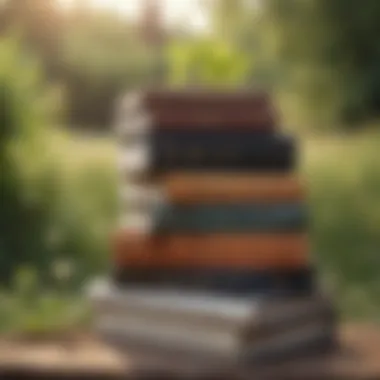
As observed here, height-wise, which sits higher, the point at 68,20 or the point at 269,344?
the point at 68,20

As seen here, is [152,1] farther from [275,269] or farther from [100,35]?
[275,269]

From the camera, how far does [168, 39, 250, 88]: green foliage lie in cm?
161

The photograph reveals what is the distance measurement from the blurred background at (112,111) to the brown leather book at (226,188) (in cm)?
41

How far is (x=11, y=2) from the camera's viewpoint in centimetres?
188

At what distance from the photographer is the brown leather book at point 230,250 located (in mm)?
1429

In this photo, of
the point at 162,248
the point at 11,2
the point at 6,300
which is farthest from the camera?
the point at 11,2

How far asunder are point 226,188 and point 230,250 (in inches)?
3.5

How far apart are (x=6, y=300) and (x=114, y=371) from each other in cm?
46

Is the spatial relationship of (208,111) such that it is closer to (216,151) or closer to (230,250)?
(216,151)

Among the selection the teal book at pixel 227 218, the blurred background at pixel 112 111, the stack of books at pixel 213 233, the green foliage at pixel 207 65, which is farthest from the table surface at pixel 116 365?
the green foliage at pixel 207 65

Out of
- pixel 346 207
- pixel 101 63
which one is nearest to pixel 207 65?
pixel 101 63

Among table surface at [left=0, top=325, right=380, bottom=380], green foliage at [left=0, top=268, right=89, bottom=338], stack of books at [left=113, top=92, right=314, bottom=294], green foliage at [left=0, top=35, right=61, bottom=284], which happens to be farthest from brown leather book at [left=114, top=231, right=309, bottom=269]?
green foliage at [left=0, top=35, right=61, bottom=284]

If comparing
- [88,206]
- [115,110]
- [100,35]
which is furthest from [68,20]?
[88,206]

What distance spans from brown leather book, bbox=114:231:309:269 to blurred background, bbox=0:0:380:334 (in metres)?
0.38
